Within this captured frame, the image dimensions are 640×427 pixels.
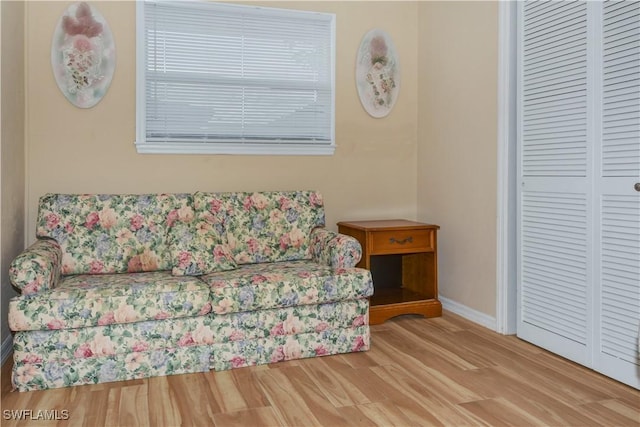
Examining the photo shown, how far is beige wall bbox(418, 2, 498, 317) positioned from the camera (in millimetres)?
3529

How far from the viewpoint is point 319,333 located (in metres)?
2.99

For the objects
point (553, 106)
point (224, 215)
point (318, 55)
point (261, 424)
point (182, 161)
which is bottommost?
point (261, 424)

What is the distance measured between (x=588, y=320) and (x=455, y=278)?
3.97 feet

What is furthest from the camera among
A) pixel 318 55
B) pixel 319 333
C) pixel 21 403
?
pixel 318 55

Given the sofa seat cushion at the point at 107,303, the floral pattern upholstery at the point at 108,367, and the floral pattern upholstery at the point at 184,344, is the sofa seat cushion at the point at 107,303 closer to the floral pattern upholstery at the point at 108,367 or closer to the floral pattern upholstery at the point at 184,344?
the floral pattern upholstery at the point at 184,344

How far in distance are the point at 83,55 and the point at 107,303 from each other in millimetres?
1792

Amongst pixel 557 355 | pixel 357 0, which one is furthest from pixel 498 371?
pixel 357 0

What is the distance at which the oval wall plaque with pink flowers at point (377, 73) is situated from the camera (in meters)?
4.20

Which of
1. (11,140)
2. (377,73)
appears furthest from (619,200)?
(11,140)

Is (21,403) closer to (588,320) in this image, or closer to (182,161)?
(182,161)

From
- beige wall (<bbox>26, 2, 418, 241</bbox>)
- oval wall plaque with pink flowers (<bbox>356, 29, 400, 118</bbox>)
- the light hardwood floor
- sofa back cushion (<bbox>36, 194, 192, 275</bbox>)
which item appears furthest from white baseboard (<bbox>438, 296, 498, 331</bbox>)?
sofa back cushion (<bbox>36, 194, 192, 275</bbox>)

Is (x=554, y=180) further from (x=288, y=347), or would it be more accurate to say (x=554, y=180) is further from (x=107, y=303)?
(x=107, y=303)

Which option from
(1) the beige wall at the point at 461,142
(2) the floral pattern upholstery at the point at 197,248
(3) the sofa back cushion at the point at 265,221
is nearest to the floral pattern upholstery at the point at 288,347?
(2) the floral pattern upholstery at the point at 197,248

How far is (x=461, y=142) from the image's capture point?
3.82 m
